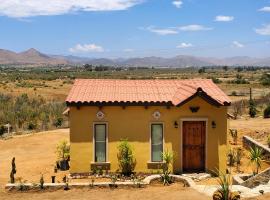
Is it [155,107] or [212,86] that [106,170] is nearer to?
[155,107]

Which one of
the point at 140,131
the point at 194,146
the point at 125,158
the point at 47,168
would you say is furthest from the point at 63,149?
the point at 194,146

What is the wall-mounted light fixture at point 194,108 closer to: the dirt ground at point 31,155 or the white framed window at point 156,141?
the white framed window at point 156,141

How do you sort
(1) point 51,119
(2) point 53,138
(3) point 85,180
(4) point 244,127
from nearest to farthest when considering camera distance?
(3) point 85,180 < (2) point 53,138 < (4) point 244,127 < (1) point 51,119

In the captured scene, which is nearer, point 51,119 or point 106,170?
point 106,170

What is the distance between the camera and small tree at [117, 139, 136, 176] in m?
17.3

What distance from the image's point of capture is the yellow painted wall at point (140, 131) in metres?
17.5

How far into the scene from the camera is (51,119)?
33.5 metres

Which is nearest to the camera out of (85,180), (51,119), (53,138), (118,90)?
(85,180)

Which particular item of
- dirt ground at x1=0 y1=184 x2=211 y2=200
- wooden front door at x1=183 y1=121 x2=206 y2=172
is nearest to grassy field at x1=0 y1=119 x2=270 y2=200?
dirt ground at x1=0 y1=184 x2=211 y2=200

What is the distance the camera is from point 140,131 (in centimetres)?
1767

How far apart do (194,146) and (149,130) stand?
6.34 ft

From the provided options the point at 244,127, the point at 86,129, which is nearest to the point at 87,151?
the point at 86,129

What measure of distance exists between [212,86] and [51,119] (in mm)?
17337

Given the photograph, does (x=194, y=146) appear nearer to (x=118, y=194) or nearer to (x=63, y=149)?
(x=118, y=194)
